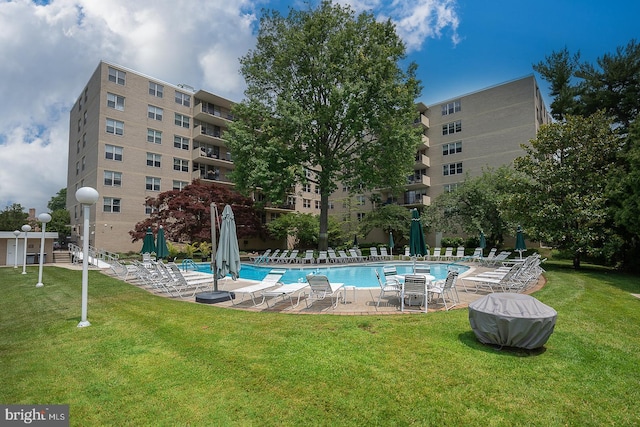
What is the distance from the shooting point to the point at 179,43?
1524 centimetres

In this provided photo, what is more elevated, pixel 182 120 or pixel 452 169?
pixel 182 120

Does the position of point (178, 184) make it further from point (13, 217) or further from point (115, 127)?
point (13, 217)

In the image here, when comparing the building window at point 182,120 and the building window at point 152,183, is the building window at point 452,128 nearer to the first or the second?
the building window at point 182,120

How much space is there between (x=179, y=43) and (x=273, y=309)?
1376 cm

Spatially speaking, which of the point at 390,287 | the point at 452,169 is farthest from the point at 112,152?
the point at 452,169

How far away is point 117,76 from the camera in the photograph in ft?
97.9

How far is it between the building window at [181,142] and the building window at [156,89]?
433cm

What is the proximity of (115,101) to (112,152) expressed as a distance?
4774 mm

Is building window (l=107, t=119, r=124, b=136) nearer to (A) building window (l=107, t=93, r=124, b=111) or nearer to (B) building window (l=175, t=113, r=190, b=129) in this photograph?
(A) building window (l=107, t=93, r=124, b=111)

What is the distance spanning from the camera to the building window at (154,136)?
31.6 metres

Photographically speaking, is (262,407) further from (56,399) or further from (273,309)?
(273,309)

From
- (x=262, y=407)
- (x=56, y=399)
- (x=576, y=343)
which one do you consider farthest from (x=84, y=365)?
(x=576, y=343)

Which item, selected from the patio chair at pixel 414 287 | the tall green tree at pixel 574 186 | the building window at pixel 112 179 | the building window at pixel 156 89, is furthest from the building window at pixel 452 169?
the building window at pixel 112 179

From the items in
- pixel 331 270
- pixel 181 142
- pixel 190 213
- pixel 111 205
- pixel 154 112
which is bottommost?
pixel 331 270
